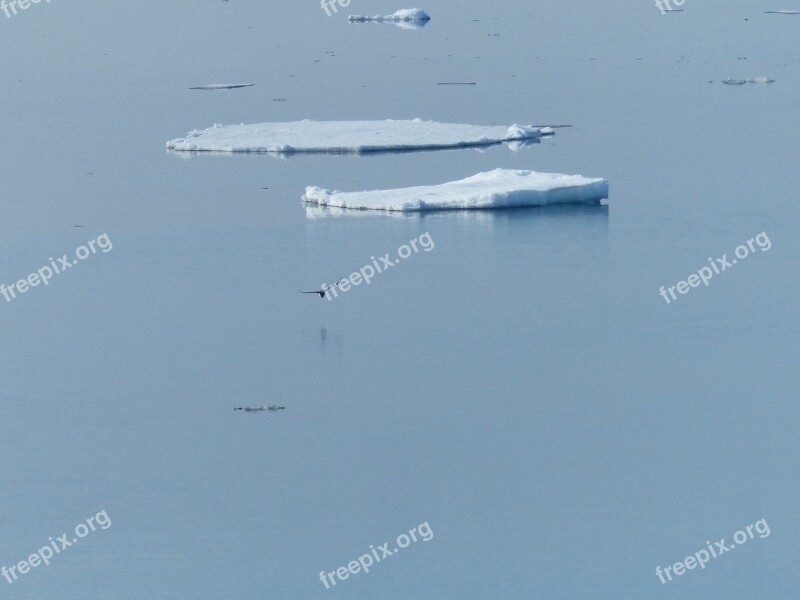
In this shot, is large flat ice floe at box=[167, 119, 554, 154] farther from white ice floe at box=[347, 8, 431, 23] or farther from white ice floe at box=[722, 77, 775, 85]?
white ice floe at box=[347, 8, 431, 23]

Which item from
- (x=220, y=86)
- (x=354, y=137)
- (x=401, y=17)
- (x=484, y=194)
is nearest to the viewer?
(x=484, y=194)

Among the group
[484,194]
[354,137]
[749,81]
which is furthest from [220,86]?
[484,194]

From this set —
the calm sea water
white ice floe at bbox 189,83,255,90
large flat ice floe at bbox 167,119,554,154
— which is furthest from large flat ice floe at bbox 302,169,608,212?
white ice floe at bbox 189,83,255,90

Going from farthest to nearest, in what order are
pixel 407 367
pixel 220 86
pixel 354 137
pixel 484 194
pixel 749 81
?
pixel 220 86, pixel 749 81, pixel 354 137, pixel 484 194, pixel 407 367

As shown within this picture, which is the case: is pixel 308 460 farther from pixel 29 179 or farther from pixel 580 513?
pixel 29 179

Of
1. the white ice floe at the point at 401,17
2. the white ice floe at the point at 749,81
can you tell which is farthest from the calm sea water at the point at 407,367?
the white ice floe at the point at 401,17

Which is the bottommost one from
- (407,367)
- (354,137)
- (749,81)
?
(749,81)

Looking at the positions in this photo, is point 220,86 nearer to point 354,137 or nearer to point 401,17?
point 354,137

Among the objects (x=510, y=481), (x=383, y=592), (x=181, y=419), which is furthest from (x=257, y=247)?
(x=383, y=592)
